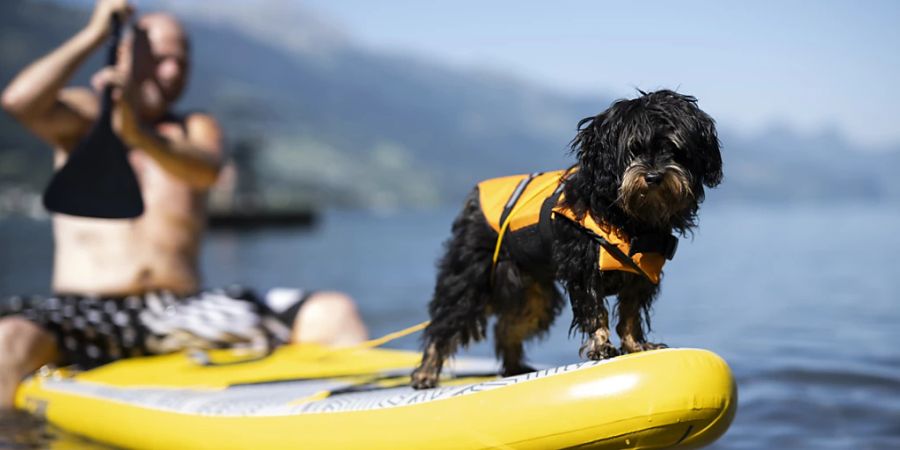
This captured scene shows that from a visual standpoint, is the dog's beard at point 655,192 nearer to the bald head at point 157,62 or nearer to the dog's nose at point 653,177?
the dog's nose at point 653,177

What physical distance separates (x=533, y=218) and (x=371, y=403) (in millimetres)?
996

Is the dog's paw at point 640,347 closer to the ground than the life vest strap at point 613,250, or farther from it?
closer to the ground

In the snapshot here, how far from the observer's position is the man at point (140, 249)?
543 centimetres

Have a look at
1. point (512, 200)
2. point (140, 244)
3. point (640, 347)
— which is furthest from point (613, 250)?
point (140, 244)

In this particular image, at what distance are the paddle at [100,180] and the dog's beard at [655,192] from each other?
3.41m

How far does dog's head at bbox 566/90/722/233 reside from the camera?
302 cm


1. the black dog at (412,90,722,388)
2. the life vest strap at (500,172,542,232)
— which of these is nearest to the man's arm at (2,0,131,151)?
the black dog at (412,90,722,388)

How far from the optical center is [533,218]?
3510mm

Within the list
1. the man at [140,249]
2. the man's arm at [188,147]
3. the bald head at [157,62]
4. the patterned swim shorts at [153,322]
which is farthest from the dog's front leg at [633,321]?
the bald head at [157,62]

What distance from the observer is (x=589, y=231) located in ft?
10.6

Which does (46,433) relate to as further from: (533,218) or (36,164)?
(36,164)

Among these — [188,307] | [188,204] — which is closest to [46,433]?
[188,307]

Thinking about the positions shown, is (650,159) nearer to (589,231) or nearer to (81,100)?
(589,231)

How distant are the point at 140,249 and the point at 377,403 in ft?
8.84
